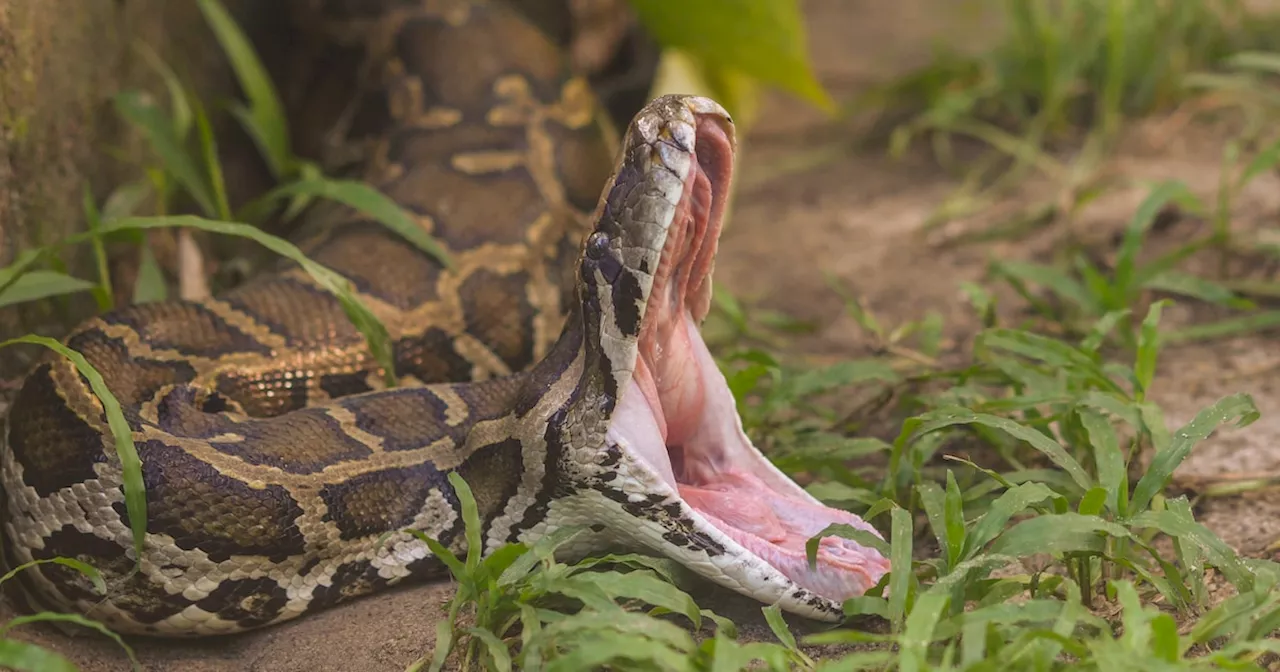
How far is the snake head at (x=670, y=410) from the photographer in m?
2.87

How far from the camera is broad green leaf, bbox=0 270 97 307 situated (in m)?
3.32

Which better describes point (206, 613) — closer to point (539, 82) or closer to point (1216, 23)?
point (539, 82)

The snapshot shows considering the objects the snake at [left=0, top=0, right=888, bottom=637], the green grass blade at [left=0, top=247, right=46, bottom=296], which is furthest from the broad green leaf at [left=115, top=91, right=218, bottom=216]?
the green grass blade at [left=0, top=247, right=46, bottom=296]

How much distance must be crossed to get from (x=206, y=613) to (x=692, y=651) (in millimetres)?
1286

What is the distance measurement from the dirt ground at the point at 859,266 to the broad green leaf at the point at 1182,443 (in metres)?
0.32

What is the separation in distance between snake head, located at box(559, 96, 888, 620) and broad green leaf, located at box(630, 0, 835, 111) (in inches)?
99.3

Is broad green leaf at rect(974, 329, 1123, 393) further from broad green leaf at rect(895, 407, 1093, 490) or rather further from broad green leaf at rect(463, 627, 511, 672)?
broad green leaf at rect(463, 627, 511, 672)

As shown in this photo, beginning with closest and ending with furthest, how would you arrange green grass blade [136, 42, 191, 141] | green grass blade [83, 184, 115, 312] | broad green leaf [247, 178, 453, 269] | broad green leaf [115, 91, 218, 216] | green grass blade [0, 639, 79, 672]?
green grass blade [0, 639, 79, 672]
green grass blade [83, 184, 115, 312]
broad green leaf [247, 178, 453, 269]
broad green leaf [115, 91, 218, 216]
green grass blade [136, 42, 191, 141]

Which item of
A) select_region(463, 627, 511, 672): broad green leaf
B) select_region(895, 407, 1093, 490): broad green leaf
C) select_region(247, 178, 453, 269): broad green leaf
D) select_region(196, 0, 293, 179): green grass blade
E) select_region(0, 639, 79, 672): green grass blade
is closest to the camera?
select_region(0, 639, 79, 672): green grass blade

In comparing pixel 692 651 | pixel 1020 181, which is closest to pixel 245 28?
pixel 1020 181

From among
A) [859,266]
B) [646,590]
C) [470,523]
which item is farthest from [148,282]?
[859,266]

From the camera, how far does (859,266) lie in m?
5.32

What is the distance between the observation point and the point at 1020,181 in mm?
5902

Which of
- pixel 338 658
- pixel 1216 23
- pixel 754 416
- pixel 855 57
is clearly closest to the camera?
pixel 338 658
